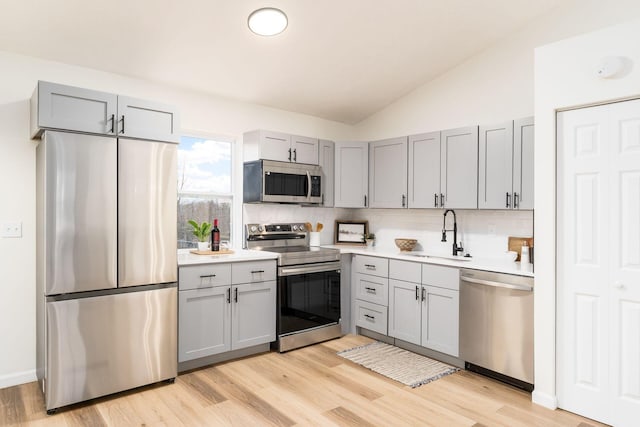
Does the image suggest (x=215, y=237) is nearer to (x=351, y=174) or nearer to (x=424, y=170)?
(x=351, y=174)

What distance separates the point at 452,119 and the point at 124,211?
10.9ft

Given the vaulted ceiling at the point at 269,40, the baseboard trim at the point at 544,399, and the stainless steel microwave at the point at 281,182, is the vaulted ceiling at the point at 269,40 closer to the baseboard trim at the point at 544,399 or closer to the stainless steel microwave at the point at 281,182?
the stainless steel microwave at the point at 281,182

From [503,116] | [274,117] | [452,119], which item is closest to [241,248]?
[274,117]

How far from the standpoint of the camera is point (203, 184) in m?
4.28

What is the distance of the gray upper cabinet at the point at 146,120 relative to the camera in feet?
9.95

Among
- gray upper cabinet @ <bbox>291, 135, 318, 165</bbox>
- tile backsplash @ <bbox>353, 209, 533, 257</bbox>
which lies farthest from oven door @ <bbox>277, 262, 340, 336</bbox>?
gray upper cabinet @ <bbox>291, 135, 318, 165</bbox>

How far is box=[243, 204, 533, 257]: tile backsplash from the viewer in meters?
4.05

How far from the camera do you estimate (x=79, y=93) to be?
287 cm

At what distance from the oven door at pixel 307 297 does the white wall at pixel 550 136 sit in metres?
1.99

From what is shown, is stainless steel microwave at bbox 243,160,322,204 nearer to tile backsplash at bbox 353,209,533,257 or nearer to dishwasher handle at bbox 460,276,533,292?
tile backsplash at bbox 353,209,533,257

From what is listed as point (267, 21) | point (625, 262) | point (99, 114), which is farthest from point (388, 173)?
point (99, 114)

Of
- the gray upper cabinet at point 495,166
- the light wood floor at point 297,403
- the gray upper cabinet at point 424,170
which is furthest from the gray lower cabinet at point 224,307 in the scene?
the gray upper cabinet at point 495,166

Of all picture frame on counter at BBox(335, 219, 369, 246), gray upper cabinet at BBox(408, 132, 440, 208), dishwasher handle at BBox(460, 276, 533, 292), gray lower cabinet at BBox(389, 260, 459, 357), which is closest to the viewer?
dishwasher handle at BBox(460, 276, 533, 292)

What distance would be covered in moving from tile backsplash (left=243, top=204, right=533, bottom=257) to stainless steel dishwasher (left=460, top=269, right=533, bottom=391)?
80 cm
